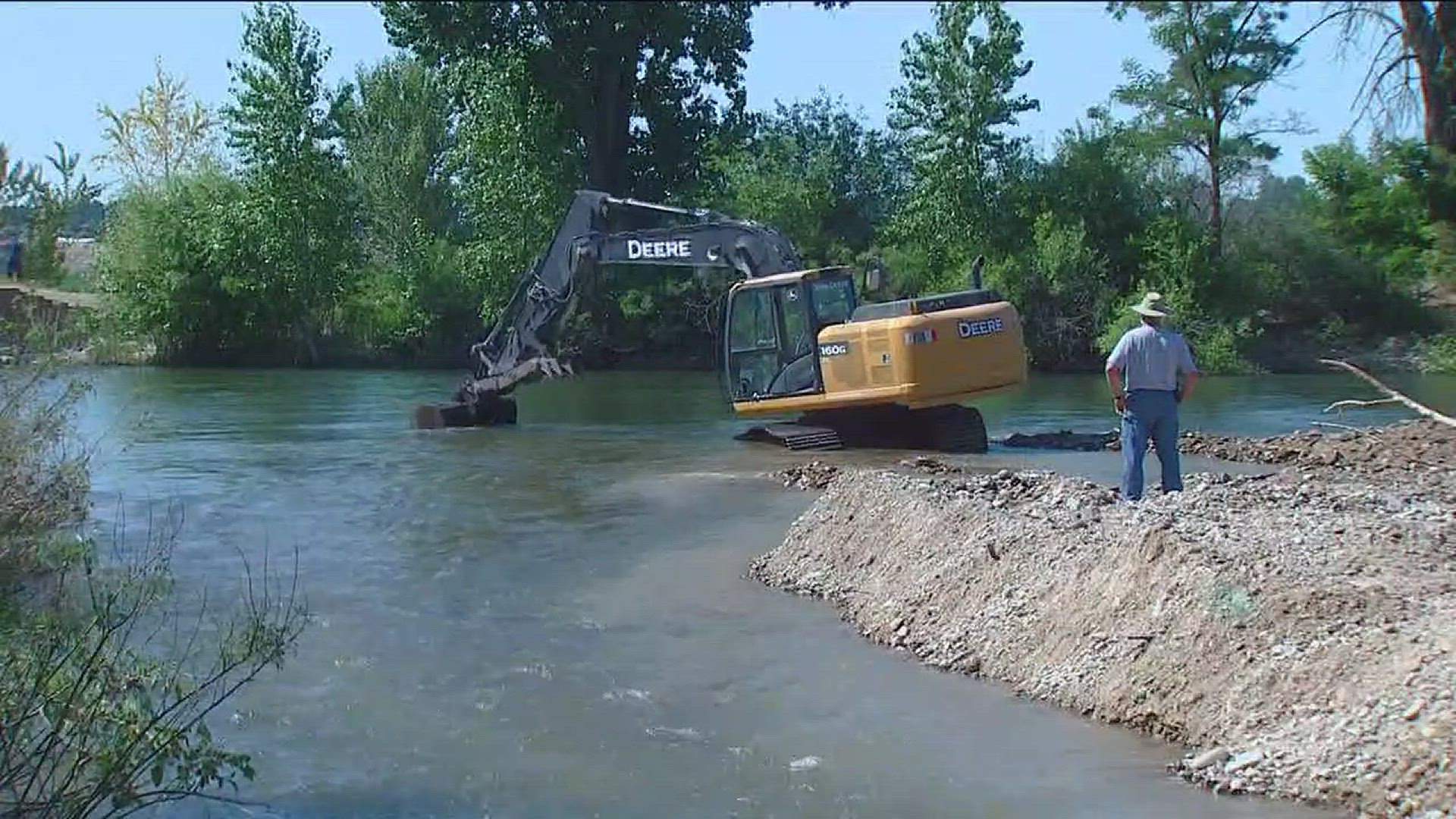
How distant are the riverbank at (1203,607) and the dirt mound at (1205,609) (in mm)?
12

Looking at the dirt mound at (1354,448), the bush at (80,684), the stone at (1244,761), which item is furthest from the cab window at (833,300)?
the stone at (1244,761)

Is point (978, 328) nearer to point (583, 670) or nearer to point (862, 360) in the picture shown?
point (862, 360)

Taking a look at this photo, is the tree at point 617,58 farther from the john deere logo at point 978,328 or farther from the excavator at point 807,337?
the john deere logo at point 978,328

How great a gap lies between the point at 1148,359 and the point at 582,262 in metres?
12.3

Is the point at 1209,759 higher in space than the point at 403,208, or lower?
lower

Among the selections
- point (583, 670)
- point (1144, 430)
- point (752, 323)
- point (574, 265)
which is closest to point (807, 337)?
point (752, 323)

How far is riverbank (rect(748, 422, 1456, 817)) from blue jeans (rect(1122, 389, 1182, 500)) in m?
0.30

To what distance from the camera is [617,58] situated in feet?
140

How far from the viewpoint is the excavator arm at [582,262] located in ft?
70.7

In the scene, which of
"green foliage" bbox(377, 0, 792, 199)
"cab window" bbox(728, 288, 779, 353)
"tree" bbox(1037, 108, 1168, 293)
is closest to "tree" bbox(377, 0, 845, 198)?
"green foliage" bbox(377, 0, 792, 199)

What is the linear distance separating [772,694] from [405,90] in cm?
5197

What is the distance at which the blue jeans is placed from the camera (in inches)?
469

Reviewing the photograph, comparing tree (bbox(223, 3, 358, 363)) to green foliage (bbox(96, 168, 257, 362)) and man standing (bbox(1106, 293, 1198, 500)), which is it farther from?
man standing (bbox(1106, 293, 1198, 500))

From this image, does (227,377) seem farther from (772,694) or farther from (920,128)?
(772,694)
